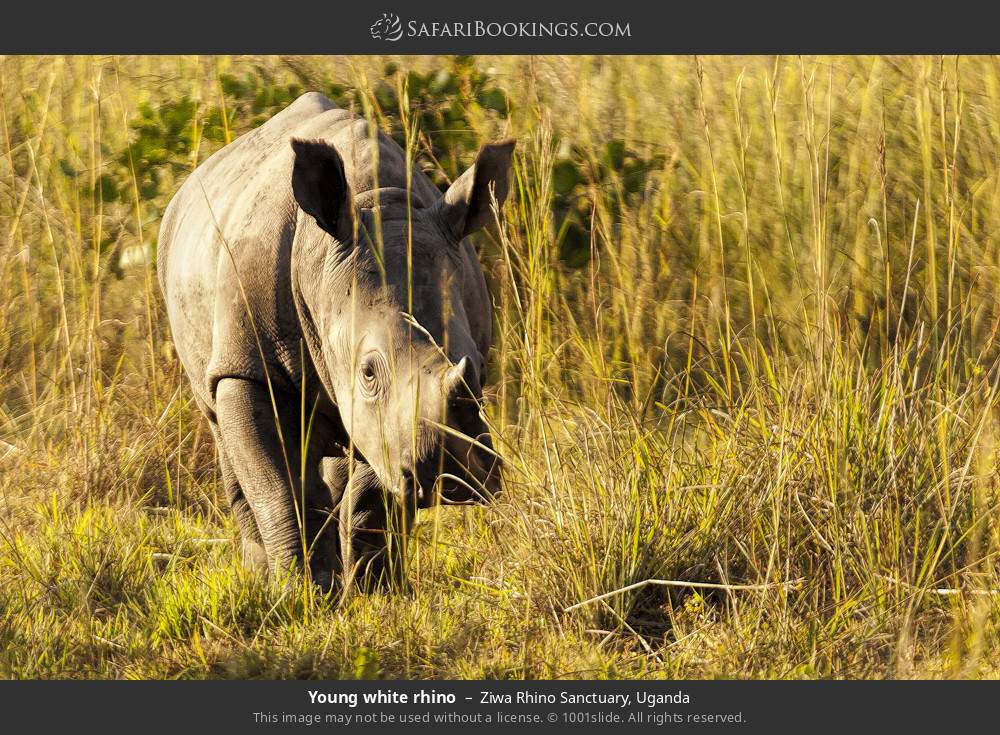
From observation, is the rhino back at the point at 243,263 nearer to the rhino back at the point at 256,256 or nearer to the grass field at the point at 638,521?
the rhino back at the point at 256,256

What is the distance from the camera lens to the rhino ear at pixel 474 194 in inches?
151

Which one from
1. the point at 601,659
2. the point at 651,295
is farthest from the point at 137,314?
the point at 601,659

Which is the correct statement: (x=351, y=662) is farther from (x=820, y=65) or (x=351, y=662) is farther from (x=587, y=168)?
(x=820, y=65)

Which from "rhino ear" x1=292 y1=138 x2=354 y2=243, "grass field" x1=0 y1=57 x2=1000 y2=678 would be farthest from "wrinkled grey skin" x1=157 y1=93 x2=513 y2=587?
"grass field" x1=0 y1=57 x2=1000 y2=678

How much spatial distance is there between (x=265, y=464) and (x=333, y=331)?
0.58m

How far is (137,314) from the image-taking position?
6.36 metres

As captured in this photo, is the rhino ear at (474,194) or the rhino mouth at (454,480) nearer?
the rhino mouth at (454,480)

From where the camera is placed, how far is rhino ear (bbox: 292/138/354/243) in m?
3.66

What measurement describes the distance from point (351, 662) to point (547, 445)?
2.72ft

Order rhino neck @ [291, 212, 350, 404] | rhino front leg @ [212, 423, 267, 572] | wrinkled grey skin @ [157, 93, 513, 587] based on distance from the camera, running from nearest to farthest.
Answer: wrinkled grey skin @ [157, 93, 513, 587]
rhino neck @ [291, 212, 350, 404]
rhino front leg @ [212, 423, 267, 572]

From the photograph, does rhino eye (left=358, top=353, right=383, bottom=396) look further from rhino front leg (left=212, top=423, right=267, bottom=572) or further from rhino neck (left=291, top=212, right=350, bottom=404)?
rhino front leg (left=212, top=423, right=267, bottom=572)

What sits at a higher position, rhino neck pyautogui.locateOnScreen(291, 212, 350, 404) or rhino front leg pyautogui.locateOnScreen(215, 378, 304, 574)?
rhino neck pyautogui.locateOnScreen(291, 212, 350, 404)

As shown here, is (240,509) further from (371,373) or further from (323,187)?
(323,187)

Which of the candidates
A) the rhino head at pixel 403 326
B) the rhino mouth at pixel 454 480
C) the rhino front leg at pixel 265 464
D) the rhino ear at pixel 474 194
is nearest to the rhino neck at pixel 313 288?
the rhino head at pixel 403 326
